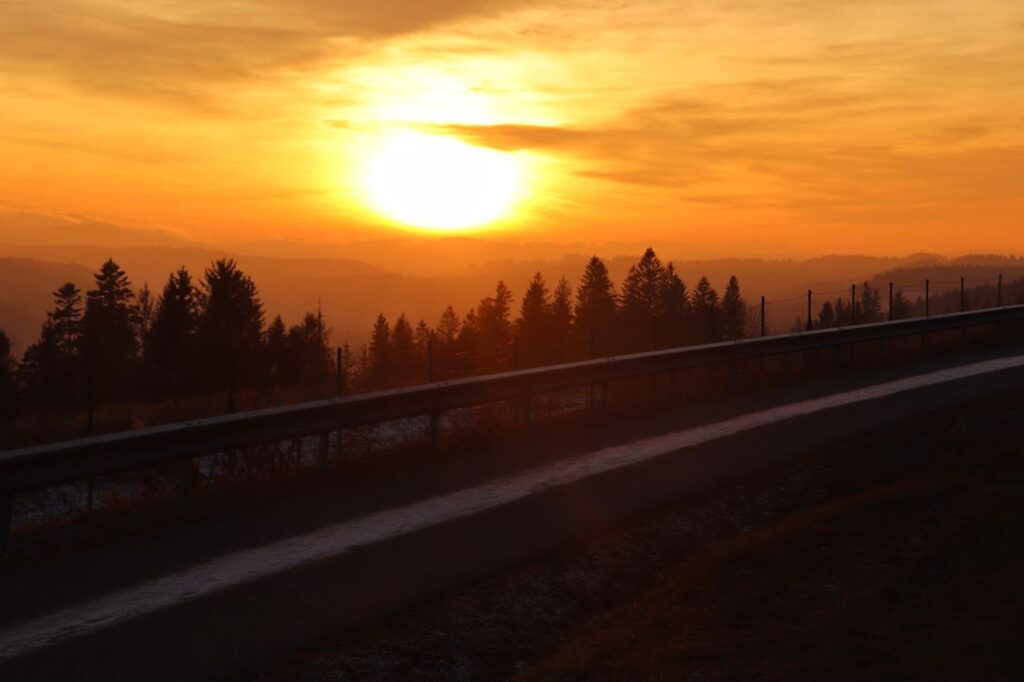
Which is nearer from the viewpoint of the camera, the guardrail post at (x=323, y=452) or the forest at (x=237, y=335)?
the guardrail post at (x=323, y=452)

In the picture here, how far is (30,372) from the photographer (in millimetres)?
80938

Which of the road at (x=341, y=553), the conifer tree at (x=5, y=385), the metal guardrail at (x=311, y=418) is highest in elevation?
the metal guardrail at (x=311, y=418)

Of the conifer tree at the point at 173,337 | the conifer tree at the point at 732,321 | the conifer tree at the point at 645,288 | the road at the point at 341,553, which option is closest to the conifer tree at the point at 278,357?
the conifer tree at the point at 173,337

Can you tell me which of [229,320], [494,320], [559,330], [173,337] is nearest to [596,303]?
[559,330]

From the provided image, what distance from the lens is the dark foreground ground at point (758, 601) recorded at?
682cm

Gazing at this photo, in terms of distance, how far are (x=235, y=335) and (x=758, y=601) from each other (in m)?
72.6

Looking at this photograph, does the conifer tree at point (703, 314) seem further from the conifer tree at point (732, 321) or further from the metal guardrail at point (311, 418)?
the metal guardrail at point (311, 418)

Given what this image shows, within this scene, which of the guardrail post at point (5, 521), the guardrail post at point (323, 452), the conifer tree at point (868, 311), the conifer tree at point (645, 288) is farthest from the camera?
the conifer tree at point (645, 288)

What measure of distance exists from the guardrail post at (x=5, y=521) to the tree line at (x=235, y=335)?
2884 centimetres

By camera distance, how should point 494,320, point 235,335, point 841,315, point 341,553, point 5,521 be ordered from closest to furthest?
point 341,553 → point 5,521 → point 235,335 → point 841,315 → point 494,320

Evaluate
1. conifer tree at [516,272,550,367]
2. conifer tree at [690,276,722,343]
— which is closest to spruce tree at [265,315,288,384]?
conifer tree at [516,272,550,367]

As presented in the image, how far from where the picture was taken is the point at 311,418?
12.7 metres

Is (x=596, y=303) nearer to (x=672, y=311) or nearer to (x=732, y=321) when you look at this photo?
(x=672, y=311)

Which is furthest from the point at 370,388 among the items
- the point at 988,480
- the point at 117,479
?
the point at 988,480
